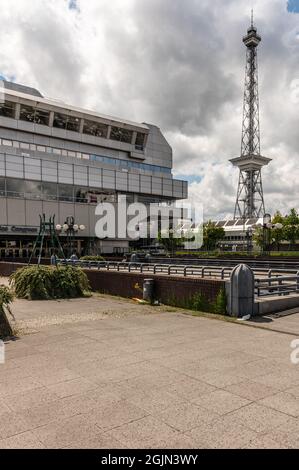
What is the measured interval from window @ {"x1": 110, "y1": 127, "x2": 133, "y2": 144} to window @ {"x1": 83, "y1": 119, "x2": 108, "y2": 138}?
156cm

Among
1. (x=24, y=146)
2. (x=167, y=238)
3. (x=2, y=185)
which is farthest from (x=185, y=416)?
(x=167, y=238)

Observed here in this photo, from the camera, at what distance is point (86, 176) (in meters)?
61.1

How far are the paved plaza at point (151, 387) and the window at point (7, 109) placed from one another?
5341 cm

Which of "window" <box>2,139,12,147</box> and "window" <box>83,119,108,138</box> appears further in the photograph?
"window" <box>83,119,108,138</box>

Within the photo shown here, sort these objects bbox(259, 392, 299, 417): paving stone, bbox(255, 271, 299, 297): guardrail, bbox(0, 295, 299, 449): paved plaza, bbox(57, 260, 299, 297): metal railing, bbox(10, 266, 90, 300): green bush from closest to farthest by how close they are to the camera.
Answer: bbox(0, 295, 299, 449): paved plaza, bbox(259, 392, 299, 417): paving stone, bbox(255, 271, 299, 297): guardrail, bbox(57, 260, 299, 297): metal railing, bbox(10, 266, 90, 300): green bush

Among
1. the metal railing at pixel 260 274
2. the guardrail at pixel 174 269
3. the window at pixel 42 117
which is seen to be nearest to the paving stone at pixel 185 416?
the metal railing at pixel 260 274

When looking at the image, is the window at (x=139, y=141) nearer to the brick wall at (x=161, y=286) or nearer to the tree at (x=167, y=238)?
the tree at (x=167, y=238)

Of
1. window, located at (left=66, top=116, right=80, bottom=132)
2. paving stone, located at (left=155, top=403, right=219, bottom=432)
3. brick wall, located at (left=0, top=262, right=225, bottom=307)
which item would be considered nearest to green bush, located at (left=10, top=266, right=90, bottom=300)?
brick wall, located at (left=0, top=262, right=225, bottom=307)

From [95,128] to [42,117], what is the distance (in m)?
9.63

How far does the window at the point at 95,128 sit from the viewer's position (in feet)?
216

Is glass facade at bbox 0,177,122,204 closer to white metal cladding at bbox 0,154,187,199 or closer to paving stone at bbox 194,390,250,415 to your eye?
white metal cladding at bbox 0,154,187,199

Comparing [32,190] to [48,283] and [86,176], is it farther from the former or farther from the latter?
[48,283]

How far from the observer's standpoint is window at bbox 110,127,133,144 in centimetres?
6919
